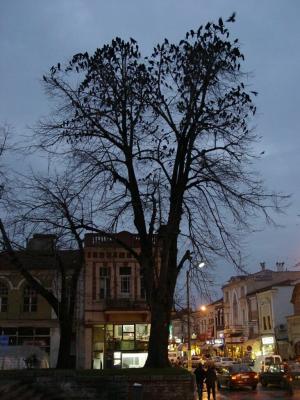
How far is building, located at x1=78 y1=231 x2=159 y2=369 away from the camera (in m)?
46.2

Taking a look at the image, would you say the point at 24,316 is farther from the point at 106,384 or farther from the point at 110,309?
the point at 106,384

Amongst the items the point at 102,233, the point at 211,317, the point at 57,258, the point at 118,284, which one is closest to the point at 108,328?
the point at 118,284

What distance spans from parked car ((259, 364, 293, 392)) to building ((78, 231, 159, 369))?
31.8ft

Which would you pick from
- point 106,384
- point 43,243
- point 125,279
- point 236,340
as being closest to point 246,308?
point 236,340

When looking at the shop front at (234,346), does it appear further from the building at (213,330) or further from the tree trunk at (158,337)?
the tree trunk at (158,337)

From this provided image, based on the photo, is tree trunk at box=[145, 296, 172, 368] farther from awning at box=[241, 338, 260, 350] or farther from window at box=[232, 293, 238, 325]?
window at box=[232, 293, 238, 325]

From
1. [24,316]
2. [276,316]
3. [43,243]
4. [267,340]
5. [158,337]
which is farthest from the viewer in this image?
[267,340]

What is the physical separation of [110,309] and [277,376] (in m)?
13.8

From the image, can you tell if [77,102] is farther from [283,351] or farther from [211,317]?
[211,317]

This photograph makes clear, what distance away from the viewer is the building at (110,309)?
46156 millimetres

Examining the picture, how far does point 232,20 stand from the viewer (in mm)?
21859

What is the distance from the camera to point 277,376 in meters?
38.8

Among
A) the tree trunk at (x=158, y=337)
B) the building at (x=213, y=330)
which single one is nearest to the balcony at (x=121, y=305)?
the tree trunk at (x=158, y=337)

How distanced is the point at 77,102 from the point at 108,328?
27.1 m
